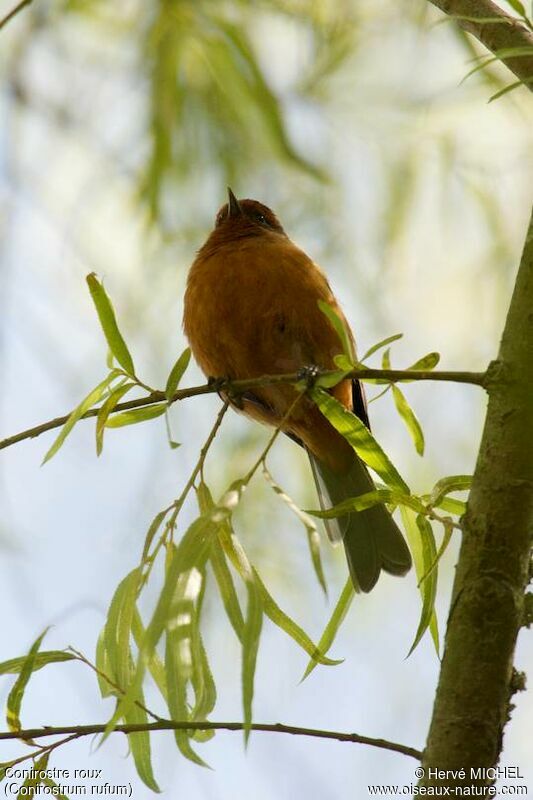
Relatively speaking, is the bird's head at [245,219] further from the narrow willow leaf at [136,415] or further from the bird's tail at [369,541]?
the narrow willow leaf at [136,415]

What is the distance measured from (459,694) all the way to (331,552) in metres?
1.81

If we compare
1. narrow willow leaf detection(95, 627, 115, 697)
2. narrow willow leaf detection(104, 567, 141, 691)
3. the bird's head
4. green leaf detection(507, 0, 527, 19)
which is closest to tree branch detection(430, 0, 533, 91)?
green leaf detection(507, 0, 527, 19)

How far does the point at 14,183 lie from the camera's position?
3.09 m

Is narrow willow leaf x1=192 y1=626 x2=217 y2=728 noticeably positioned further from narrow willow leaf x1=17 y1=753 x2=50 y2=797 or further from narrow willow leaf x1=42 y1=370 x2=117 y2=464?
narrow willow leaf x1=42 y1=370 x2=117 y2=464

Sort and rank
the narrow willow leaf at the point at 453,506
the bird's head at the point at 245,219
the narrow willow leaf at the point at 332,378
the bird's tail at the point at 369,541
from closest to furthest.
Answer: the narrow willow leaf at the point at 332,378 < the narrow willow leaf at the point at 453,506 < the bird's tail at the point at 369,541 < the bird's head at the point at 245,219

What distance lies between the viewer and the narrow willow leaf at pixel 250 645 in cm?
158

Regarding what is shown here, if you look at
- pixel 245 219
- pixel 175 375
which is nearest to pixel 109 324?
pixel 175 375

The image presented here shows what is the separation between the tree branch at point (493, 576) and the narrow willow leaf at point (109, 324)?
783 millimetres

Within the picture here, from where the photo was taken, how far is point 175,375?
2193 millimetres

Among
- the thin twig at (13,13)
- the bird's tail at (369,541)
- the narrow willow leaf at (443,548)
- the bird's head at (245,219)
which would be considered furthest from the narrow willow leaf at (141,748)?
the bird's head at (245,219)

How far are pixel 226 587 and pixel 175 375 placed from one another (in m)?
0.47

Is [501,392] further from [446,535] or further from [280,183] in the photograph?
[280,183]

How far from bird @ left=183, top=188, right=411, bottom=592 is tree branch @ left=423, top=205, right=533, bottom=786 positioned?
1.54 metres

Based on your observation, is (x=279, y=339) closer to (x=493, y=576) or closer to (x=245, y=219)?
(x=245, y=219)
